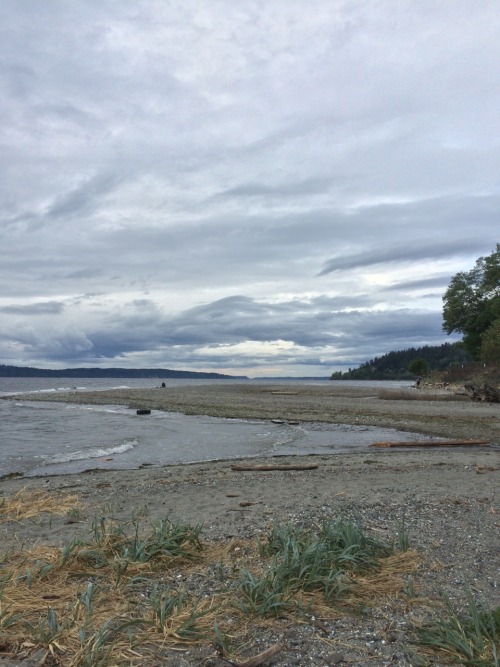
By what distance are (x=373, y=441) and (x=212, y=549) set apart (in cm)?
1451

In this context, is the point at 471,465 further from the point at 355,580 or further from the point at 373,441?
the point at 355,580

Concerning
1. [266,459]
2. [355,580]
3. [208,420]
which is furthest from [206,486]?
[208,420]

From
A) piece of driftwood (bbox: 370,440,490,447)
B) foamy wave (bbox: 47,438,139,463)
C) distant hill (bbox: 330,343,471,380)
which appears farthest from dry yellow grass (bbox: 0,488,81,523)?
distant hill (bbox: 330,343,471,380)

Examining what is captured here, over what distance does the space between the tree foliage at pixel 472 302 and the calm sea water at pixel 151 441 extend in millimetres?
48831

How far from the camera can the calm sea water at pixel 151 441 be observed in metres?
15.6

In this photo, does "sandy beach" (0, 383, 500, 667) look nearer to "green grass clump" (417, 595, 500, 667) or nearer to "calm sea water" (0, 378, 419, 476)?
A: "green grass clump" (417, 595, 500, 667)

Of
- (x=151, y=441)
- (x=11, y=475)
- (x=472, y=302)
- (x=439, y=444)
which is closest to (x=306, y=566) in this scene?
(x=11, y=475)

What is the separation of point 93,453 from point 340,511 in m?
12.0

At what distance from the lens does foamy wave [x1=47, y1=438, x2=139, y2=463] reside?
16006 mm

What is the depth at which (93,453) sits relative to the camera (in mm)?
17125

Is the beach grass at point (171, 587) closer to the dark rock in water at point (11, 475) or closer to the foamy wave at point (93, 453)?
the dark rock in water at point (11, 475)

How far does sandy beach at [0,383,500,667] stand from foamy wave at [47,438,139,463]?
3634 millimetres

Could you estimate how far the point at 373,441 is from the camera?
62.4ft

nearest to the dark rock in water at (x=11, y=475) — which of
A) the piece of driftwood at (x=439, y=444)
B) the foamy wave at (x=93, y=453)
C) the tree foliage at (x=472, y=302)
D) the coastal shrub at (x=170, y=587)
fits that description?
the foamy wave at (x=93, y=453)
